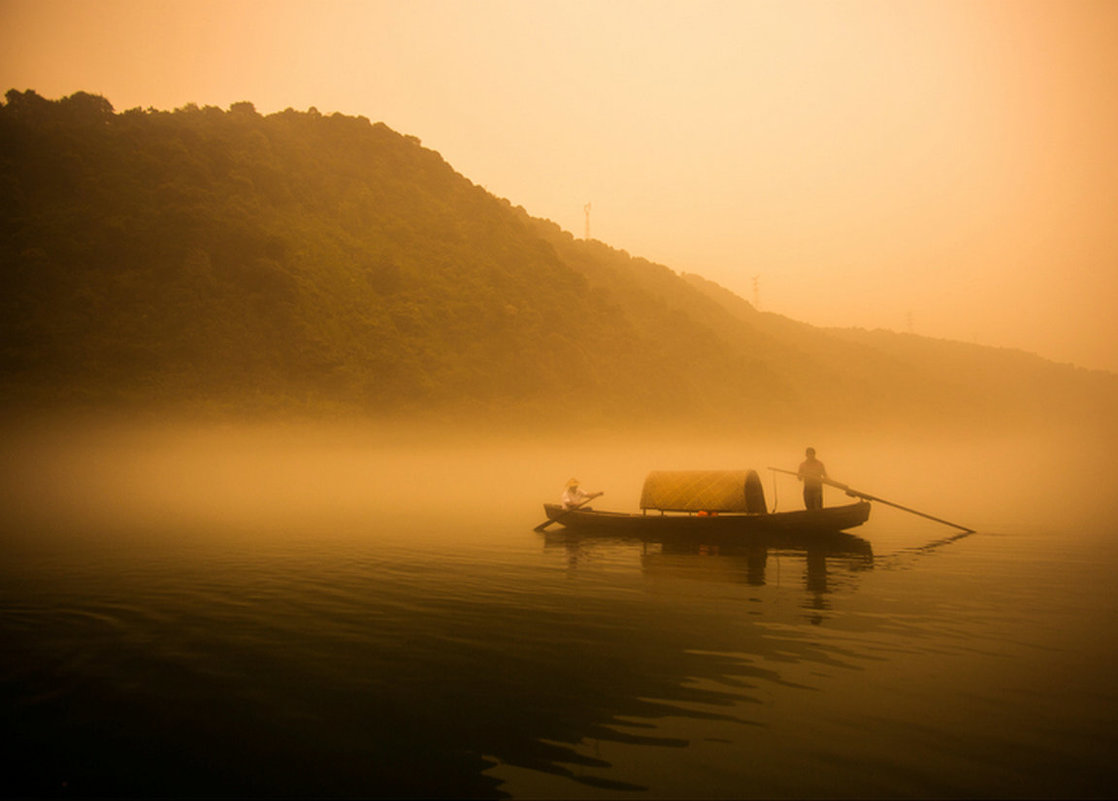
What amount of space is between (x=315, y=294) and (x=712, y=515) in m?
67.3

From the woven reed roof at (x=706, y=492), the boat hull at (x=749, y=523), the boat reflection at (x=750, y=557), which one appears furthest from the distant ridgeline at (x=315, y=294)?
the boat hull at (x=749, y=523)

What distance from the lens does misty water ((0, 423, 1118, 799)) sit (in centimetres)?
604

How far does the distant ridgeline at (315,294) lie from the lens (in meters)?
61.3

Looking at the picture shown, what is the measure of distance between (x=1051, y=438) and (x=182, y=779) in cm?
19350

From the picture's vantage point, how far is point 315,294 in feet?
246

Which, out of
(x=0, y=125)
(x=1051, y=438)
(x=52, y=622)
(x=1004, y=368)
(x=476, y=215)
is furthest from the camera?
(x=1004, y=368)

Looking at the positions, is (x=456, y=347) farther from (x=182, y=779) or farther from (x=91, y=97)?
(x=182, y=779)

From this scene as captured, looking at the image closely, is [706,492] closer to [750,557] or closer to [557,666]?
[750,557]

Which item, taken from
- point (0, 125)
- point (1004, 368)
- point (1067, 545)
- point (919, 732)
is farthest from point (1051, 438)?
point (0, 125)

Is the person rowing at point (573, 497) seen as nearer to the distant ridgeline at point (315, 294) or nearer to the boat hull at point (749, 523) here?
the boat hull at point (749, 523)

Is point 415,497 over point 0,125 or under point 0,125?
under

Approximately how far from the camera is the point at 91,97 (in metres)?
78.1

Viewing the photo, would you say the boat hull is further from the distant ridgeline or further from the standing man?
the distant ridgeline

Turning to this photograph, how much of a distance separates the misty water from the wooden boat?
2.69 feet
